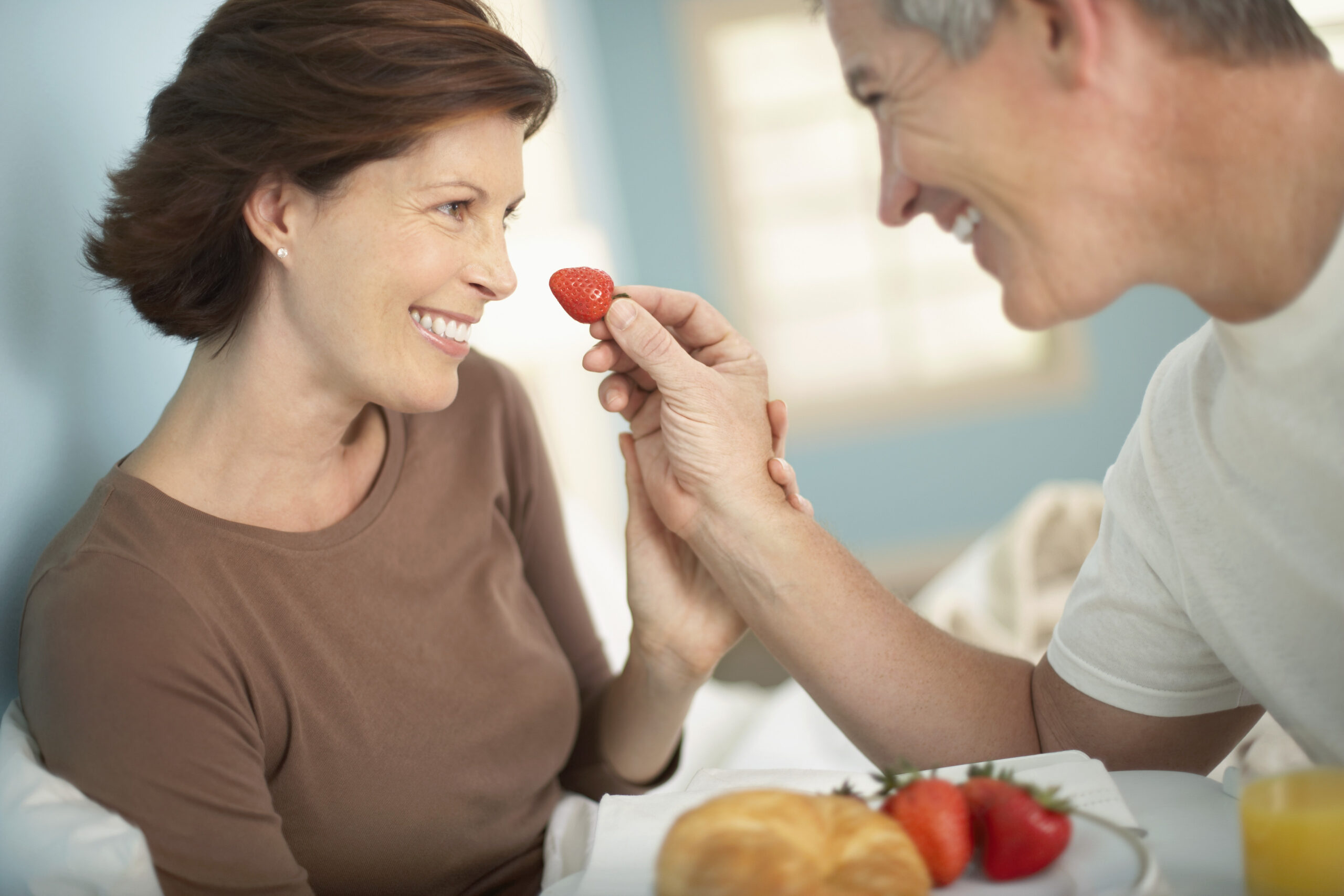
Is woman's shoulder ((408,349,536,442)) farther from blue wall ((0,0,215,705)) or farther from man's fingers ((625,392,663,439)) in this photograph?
blue wall ((0,0,215,705))

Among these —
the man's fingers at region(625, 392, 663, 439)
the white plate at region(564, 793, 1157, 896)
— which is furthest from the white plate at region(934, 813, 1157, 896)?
the man's fingers at region(625, 392, 663, 439)

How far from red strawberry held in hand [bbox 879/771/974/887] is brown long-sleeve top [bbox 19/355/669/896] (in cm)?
66

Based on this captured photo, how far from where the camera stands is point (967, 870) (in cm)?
74

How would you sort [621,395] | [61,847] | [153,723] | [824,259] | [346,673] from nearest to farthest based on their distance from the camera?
[61,847]
[153,723]
[346,673]
[621,395]
[824,259]

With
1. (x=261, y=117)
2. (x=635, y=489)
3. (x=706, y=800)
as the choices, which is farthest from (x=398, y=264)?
(x=706, y=800)

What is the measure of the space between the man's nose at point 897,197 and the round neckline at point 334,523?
0.71 meters

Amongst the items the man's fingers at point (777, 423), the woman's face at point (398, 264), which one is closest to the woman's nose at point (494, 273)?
the woman's face at point (398, 264)

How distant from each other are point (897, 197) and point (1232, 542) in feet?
1.60

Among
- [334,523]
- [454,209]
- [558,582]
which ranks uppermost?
[454,209]

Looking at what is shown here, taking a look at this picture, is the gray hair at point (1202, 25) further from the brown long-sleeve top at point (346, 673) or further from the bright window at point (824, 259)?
the bright window at point (824, 259)

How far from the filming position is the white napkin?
31.2 inches

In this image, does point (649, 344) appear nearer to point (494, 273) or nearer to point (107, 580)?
point (494, 273)

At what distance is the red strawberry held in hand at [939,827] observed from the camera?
0.69 meters

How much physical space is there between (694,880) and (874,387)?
184 inches
